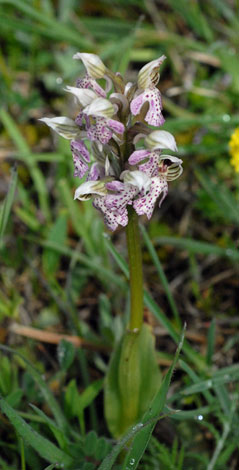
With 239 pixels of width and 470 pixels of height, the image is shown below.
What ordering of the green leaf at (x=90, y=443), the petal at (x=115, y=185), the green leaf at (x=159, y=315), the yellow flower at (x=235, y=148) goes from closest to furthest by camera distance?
the petal at (x=115, y=185) < the green leaf at (x=90, y=443) < the green leaf at (x=159, y=315) < the yellow flower at (x=235, y=148)

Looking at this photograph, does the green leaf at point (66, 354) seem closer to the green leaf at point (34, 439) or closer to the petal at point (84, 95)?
the green leaf at point (34, 439)

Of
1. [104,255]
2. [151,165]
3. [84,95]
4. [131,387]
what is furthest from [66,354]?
[84,95]

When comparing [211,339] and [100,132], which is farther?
[211,339]

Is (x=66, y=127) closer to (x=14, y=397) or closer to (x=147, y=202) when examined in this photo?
(x=147, y=202)

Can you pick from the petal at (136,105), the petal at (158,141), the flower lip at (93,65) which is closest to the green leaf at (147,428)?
the petal at (158,141)

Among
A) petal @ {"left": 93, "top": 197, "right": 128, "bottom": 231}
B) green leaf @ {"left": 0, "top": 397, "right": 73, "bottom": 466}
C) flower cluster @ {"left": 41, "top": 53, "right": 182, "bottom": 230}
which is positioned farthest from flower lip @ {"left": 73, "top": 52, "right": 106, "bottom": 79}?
green leaf @ {"left": 0, "top": 397, "right": 73, "bottom": 466}

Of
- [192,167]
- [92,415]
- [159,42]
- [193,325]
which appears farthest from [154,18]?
[92,415]
